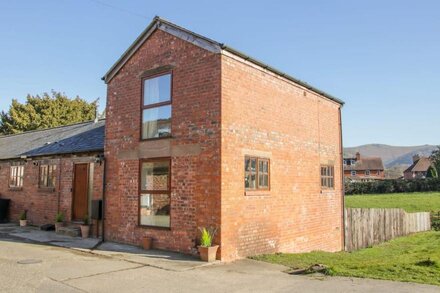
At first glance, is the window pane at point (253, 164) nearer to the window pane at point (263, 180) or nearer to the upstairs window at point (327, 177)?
the window pane at point (263, 180)

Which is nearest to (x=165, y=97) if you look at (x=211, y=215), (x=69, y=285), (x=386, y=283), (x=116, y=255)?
(x=211, y=215)

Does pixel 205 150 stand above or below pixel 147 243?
above

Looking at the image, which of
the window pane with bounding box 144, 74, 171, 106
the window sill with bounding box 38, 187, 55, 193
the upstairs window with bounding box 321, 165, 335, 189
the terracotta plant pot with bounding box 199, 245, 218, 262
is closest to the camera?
the terracotta plant pot with bounding box 199, 245, 218, 262

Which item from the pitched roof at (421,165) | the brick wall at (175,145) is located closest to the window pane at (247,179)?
the brick wall at (175,145)

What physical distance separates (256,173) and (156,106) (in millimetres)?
3611

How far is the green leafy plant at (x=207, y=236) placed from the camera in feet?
32.0

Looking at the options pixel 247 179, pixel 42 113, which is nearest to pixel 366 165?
pixel 42 113

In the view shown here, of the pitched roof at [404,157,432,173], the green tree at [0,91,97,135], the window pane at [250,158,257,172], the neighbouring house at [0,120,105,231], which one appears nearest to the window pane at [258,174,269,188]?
the window pane at [250,158,257,172]

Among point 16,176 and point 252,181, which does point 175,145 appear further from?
point 16,176

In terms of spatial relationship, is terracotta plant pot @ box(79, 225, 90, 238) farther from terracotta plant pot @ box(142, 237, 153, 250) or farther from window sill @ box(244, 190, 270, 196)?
window sill @ box(244, 190, 270, 196)

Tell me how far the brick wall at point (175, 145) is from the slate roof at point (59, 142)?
1.84m

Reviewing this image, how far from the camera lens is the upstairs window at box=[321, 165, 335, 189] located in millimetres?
15234

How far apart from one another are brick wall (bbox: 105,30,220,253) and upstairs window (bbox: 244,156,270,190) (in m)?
1.25

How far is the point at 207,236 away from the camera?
385 inches
